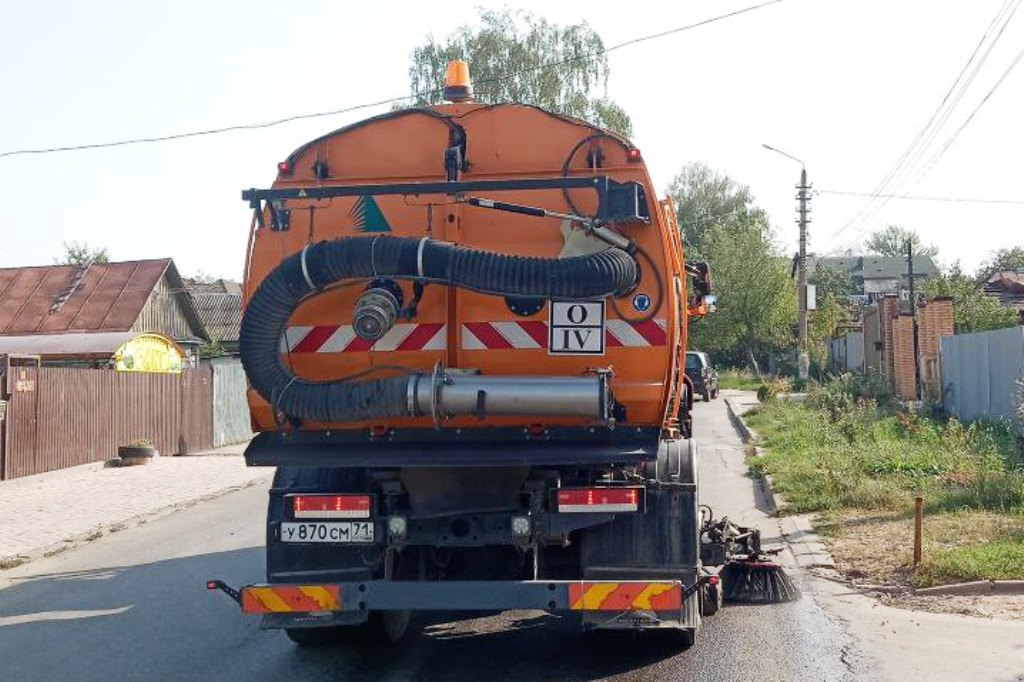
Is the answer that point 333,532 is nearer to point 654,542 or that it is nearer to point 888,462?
point 654,542

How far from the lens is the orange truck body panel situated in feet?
19.9

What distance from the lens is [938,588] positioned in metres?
8.25

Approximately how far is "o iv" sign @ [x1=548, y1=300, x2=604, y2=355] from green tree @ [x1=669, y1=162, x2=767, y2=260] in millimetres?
64879

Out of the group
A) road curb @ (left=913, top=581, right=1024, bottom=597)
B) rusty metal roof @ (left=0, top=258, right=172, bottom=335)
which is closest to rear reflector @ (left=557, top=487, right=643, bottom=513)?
road curb @ (left=913, top=581, right=1024, bottom=597)

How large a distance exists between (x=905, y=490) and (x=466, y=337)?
7887 mm

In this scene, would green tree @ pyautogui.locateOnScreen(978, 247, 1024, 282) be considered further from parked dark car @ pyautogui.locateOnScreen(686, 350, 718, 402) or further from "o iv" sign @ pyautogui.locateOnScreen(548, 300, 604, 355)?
"o iv" sign @ pyautogui.locateOnScreen(548, 300, 604, 355)

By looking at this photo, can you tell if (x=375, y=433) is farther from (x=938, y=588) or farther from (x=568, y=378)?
(x=938, y=588)

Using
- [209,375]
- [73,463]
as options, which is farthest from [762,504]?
[209,375]

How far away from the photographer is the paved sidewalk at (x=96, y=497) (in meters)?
13.1

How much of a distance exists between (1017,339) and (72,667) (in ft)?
47.8

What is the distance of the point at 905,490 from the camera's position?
1245cm

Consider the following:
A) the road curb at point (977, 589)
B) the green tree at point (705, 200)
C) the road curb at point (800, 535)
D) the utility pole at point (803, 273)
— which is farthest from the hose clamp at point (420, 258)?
the green tree at point (705, 200)

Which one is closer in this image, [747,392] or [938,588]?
[938,588]

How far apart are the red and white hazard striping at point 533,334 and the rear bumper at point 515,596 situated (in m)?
1.24
